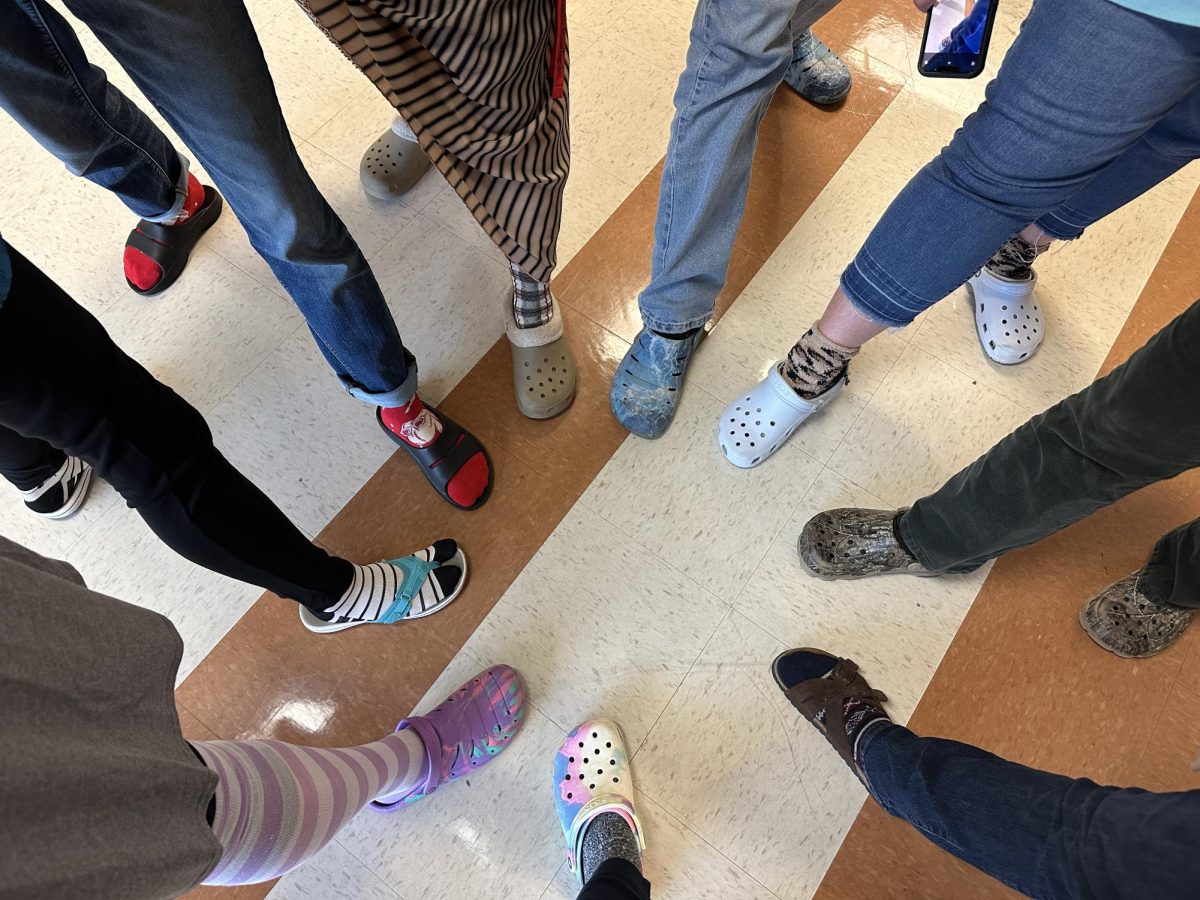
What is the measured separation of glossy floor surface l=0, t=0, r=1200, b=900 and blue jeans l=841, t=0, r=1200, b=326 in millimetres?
450

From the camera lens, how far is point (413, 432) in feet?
4.08

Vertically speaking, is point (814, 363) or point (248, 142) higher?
point (248, 142)

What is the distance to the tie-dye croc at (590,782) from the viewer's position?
3.45 feet

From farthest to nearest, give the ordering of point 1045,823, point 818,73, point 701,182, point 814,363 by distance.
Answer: point 818,73, point 814,363, point 701,182, point 1045,823

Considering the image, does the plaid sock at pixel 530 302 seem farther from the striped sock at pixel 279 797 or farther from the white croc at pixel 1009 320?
the white croc at pixel 1009 320

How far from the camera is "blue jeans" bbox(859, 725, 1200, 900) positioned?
23.5 inches

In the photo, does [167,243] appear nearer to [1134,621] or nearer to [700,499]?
[700,499]

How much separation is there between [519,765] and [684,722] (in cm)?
28

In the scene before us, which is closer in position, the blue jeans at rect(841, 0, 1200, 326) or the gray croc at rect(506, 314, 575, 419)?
the blue jeans at rect(841, 0, 1200, 326)

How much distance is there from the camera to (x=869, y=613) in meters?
Answer: 1.23

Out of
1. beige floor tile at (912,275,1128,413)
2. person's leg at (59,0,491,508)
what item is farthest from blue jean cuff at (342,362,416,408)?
beige floor tile at (912,275,1128,413)

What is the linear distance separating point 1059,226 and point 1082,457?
619 millimetres

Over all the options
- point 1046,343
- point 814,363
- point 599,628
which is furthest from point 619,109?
point 599,628

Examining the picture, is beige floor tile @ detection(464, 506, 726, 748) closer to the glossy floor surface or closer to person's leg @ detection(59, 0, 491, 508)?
the glossy floor surface
